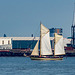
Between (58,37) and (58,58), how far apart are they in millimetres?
9480

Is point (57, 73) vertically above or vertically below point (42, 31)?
below

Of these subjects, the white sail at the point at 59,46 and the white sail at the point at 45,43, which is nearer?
the white sail at the point at 45,43

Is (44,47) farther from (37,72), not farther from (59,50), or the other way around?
(37,72)

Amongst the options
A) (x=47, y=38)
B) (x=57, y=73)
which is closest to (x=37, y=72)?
(x=57, y=73)

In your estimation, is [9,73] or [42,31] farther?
[42,31]

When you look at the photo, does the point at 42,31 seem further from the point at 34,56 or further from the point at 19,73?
the point at 19,73

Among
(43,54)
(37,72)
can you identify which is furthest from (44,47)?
(37,72)

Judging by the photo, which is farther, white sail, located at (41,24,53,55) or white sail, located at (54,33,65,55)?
white sail, located at (54,33,65,55)

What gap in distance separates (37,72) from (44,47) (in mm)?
63941

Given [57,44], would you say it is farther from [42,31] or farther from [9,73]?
[9,73]

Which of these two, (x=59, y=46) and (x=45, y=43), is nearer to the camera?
(x=45, y=43)

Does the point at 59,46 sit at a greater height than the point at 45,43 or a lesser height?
lesser

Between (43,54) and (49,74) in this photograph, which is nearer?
(49,74)

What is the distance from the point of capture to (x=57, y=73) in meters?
115
